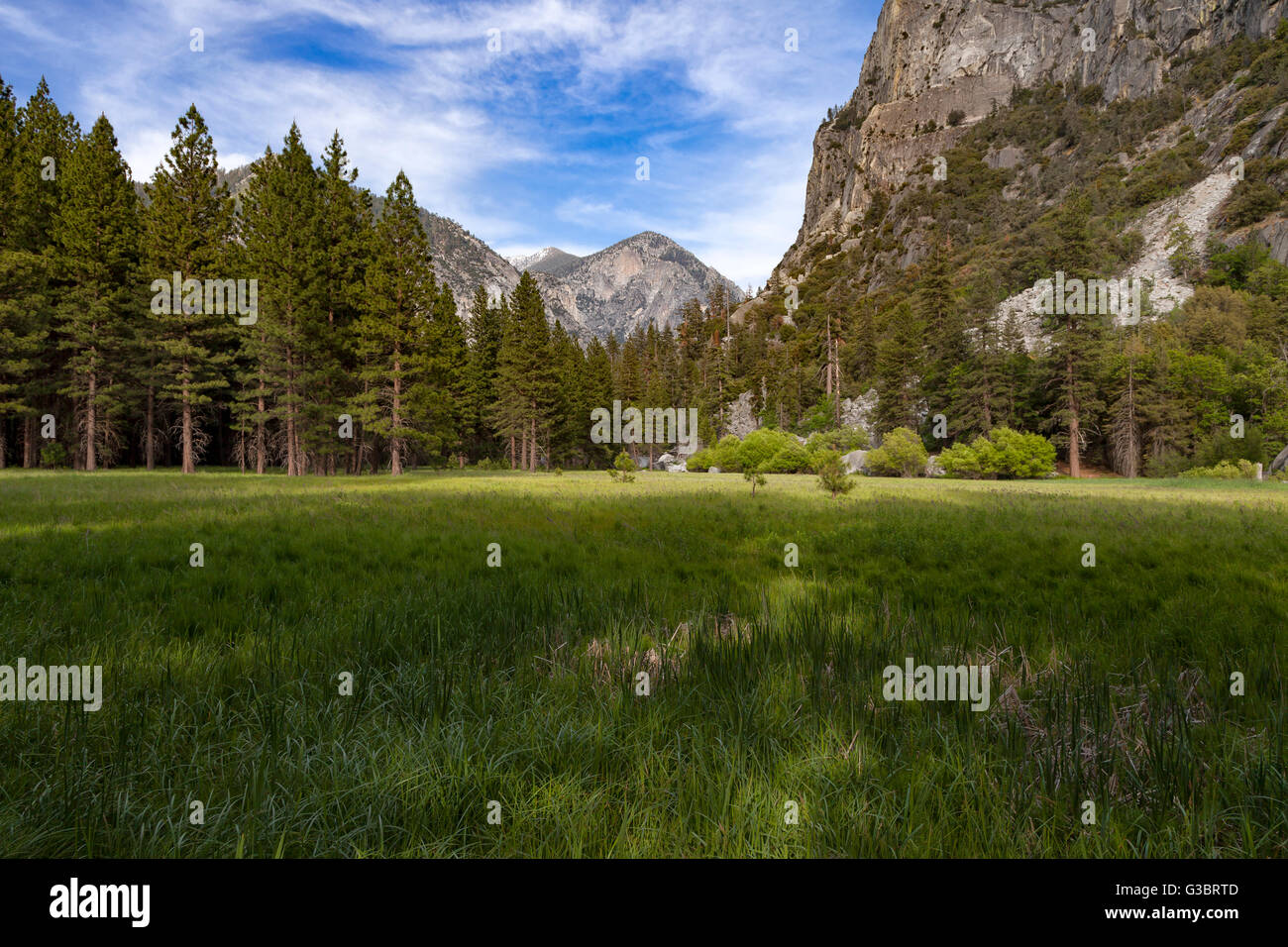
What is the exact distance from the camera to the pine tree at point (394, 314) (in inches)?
1283

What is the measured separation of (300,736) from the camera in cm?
280

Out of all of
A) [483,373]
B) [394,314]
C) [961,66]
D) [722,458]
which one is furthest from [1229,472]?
[961,66]

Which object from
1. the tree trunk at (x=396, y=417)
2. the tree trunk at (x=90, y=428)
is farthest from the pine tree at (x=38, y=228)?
the tree trunk at (x=396, y=417)

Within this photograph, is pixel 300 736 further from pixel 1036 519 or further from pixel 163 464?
pixel 163 464

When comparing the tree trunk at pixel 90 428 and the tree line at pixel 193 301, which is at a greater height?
the tree line at pixel 193 301

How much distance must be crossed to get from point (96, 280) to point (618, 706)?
155 feet

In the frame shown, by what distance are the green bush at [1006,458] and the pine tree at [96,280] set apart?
5672 centimetres

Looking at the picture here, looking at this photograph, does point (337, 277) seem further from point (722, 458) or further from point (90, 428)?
point (722, 458)

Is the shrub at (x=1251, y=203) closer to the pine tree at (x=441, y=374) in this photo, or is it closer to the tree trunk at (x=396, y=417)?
the pine tree at (x=441, y=374)

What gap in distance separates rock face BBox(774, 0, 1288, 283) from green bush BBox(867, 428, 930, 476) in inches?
4245

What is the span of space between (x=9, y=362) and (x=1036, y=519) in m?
48.6

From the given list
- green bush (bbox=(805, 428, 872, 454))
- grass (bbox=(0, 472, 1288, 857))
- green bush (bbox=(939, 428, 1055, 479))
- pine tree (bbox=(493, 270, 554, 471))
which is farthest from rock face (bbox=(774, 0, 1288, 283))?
grass (bbox=(0, 472, 1288, 857))

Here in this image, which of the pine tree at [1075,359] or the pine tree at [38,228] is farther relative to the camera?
the pine tree at [1075,359]
